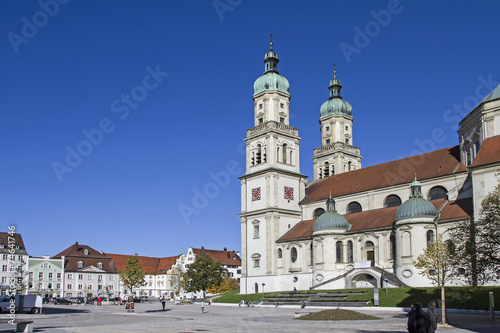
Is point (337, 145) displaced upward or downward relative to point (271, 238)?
upward

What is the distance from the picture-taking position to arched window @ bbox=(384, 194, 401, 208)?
64.9 metres

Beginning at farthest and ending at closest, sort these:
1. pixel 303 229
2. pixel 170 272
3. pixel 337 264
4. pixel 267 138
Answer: pixel 170 272 < pixel 267 138 < pixel 303 229 < pixel 337 264

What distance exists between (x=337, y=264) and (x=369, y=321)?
31992 millimetres

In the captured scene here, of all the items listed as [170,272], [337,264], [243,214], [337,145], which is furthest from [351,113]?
[170,272]

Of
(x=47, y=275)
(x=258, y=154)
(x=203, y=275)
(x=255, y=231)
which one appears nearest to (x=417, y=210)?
(x=255, y=231)

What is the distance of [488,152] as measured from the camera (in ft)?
164

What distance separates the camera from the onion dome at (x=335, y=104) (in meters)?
94.2

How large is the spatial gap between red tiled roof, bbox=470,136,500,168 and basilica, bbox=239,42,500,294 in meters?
0.11

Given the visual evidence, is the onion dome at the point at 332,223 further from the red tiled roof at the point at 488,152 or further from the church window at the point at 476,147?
the red tiled roof at the point at 488,152

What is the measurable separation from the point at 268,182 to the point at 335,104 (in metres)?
26.8

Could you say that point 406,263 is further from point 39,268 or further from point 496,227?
point 39,268

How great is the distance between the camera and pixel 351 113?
95688mm

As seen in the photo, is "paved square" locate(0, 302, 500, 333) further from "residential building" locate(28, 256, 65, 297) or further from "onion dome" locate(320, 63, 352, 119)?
"residential building" locate(28, 256, 65, 297)

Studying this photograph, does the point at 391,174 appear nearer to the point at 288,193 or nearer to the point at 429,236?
the point at 429,236
